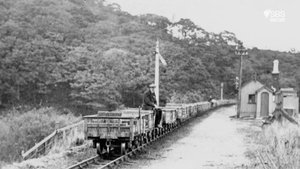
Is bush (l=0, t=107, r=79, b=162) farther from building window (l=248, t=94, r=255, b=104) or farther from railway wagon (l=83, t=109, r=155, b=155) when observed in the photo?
building window (l=248, t=94, r=255, b=104)

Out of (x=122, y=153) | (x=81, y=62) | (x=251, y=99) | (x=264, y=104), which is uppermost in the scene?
(x=81, y=62)

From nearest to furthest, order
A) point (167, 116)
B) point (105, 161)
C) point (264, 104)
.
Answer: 1. point (105, 161)
2. point (167, 116)
3. point (264, 104)

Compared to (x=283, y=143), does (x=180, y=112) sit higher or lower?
higher

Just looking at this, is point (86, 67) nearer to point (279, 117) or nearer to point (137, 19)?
point (279, 117)

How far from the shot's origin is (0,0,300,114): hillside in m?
49.6

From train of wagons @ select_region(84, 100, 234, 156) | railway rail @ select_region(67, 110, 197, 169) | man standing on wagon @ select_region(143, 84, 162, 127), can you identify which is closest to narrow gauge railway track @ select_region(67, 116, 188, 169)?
railway rail @ select_region(67, 110, 197, 169)

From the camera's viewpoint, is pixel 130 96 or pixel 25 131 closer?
pixel 25 131

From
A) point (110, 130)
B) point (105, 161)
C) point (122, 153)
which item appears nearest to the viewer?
point (105, 161)

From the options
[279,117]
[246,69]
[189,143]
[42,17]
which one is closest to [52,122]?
[189,143]

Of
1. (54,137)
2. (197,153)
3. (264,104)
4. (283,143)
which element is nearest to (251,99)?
(264,104)

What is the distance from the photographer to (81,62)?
53.4 meters

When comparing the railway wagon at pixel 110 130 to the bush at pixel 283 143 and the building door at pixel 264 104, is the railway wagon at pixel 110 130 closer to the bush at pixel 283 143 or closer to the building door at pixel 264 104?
the bush at pixel 283 143

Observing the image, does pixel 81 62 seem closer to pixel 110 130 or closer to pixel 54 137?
pixel 54 137

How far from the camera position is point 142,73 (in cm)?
5219
